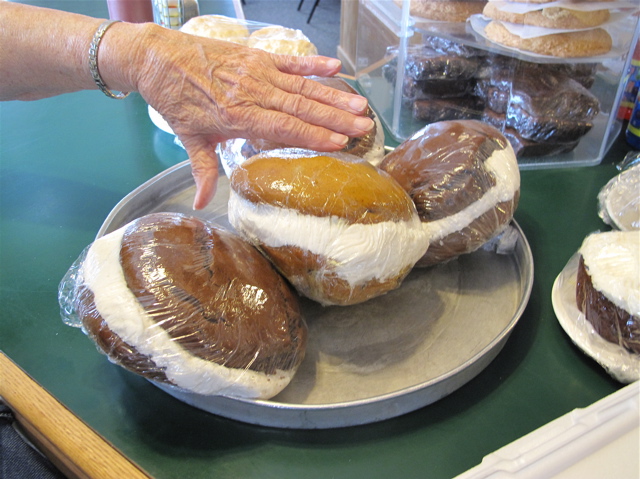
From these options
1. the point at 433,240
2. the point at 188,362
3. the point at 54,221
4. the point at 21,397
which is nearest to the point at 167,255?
the point at 188,362

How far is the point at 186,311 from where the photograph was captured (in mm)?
562

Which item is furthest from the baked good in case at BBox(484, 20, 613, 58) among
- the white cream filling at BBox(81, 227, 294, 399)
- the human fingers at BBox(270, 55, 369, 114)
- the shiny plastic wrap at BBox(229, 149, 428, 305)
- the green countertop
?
the white cream filling at BBox(81, 227, 294, 399)

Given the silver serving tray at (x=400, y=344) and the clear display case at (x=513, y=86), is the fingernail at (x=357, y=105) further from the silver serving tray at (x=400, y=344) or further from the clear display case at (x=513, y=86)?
the clear display case at (x=513, y=86)

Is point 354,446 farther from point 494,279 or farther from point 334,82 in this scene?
point 334,82

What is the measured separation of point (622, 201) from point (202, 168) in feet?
2.67

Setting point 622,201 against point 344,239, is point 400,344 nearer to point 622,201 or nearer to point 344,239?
point 344,239

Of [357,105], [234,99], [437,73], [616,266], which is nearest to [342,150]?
[357,105]

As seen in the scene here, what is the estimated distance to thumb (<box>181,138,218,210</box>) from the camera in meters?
0.81

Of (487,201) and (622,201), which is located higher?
(487,201)

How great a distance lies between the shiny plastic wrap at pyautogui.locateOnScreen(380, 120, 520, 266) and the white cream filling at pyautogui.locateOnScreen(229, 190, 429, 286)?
0.09m

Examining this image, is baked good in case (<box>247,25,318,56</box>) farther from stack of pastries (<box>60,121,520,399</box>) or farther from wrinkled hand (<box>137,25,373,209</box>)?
stack of pastries (<box>60,121,520,399</box>)

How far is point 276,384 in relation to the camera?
0.60m

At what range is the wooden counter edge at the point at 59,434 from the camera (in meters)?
0.56

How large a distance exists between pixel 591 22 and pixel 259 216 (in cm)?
89
